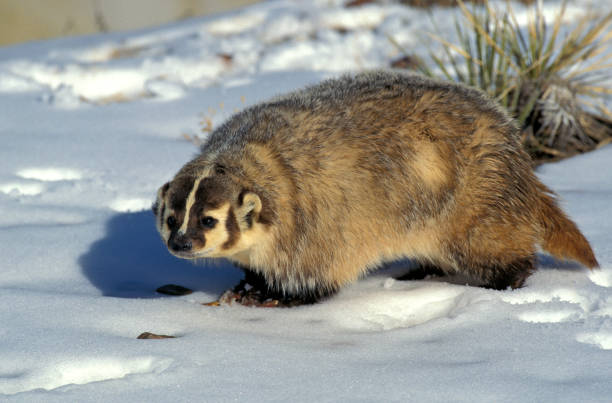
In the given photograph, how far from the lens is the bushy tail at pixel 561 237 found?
3.83 metres

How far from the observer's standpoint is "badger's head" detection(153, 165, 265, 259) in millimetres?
3484

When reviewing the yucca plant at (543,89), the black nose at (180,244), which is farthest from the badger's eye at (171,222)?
the yucca plant at (543,89)

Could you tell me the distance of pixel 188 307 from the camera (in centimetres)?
367

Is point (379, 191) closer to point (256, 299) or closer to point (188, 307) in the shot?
point (256, 299)

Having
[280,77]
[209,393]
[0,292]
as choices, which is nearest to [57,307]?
[0,292]

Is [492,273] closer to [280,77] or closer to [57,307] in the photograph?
[57,307]

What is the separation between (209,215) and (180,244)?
19 cm

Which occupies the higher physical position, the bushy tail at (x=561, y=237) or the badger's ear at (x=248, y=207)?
the badger's ear at (x=248, y=207)

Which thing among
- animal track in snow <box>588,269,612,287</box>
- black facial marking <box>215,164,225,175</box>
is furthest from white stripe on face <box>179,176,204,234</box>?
animal track in snow <box>588,269,612,287</box>

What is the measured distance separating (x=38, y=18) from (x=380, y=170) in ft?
32.5

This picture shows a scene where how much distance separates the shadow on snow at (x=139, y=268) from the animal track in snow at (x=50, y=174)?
0.93 m

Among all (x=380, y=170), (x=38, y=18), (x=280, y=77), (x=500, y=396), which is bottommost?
(x=500, y=396)

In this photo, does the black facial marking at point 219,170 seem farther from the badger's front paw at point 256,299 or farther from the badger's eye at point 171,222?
the badger's front paw at point 256,299

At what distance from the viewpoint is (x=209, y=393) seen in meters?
2.66
